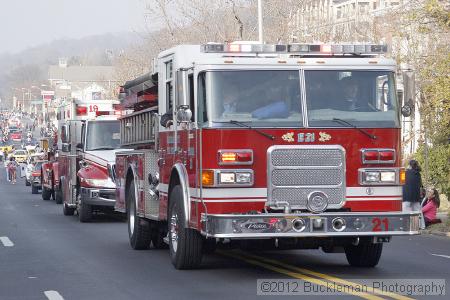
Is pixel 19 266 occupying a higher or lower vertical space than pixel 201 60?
lower

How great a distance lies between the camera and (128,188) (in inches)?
722

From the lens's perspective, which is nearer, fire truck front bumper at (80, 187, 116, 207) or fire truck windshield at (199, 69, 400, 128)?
fire truck windshield at (199, 69, 400, 128)

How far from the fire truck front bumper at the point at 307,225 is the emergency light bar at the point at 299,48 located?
84.9 inches

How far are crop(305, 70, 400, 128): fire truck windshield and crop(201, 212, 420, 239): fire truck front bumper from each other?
1190 millimetres

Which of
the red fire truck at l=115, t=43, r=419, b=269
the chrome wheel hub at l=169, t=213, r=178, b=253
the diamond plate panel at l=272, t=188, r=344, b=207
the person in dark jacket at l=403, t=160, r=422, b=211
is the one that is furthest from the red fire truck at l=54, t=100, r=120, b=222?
the diamond plate panel at l=272, t=188, r=344, b=207

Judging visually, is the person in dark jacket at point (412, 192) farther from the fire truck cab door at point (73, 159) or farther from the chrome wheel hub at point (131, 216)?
the fire truck cab door at point (73, 159)

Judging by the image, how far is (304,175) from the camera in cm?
1337

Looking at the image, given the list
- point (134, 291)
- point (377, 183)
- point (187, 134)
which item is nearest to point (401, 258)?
point (377, 183)

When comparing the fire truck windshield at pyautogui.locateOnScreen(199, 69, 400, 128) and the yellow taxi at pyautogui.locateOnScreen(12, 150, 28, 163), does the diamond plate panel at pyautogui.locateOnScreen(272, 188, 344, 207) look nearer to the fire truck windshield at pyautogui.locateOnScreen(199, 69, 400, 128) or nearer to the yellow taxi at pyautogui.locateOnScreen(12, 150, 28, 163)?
the fire truck windshield at pyautogui.locateOnScreen(199, 69, 400, 128)

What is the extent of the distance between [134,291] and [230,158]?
2.01 metres

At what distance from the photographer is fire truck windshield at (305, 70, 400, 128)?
44.7 feet

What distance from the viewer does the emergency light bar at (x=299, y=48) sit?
1371 cm

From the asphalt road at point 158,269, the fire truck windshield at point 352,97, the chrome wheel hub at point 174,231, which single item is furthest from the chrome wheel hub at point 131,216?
the fire truck windshield at point 352,97

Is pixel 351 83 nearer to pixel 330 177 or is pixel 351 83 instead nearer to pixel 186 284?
pixel 330 177
